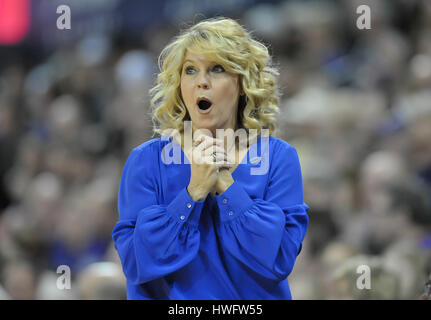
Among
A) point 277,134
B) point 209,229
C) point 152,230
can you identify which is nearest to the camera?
point 152,230

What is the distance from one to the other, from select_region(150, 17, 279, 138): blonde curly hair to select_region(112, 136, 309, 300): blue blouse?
110 millimetres

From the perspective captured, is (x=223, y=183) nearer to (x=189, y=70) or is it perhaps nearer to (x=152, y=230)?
(x=152, y=230)

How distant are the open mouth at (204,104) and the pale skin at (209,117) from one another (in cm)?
1

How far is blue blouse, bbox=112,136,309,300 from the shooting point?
1.90 m

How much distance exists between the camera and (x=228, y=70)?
2037 mm

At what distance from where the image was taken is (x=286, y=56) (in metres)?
5.42

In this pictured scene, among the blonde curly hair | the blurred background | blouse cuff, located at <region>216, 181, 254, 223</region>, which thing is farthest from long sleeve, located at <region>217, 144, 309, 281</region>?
the blurred background

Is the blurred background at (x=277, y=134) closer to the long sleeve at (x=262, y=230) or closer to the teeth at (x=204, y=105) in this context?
the long sleeve at (x=262, y=230)

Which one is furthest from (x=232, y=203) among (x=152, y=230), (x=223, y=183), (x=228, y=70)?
(x=228, y=70)

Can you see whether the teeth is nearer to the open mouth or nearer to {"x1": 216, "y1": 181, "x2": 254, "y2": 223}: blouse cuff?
the open mouth

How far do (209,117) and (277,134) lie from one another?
2.29 ft
